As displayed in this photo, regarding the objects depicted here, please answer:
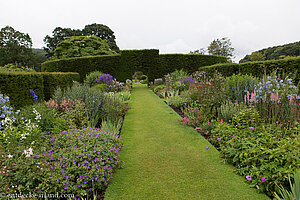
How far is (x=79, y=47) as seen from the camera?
22656 mm

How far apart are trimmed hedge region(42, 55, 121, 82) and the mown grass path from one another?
14.6 meters

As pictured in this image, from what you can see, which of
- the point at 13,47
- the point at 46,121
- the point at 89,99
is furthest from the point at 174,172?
the point at 13,47

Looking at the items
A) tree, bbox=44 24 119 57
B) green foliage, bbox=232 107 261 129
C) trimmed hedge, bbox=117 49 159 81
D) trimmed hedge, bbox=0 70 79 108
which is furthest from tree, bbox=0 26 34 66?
green foliage, bbox=232 107 261 129

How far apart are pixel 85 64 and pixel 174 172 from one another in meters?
16.8

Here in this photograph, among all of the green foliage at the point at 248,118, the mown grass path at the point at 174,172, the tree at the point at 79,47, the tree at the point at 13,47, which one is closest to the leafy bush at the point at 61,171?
the mown grass path at the point at 174,172

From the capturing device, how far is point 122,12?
9883 mm

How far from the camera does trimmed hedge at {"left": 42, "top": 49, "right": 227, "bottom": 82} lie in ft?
57.0

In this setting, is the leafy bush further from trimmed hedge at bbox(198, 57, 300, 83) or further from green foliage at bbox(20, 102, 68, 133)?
trimmed hedge at bbox(198, 57, 300, 83)

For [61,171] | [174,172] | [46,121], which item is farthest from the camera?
[46,121]

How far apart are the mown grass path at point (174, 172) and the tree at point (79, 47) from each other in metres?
20.7

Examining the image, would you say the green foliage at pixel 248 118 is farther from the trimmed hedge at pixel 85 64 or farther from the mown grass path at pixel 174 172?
the trimmed hedge at pixel 85 64

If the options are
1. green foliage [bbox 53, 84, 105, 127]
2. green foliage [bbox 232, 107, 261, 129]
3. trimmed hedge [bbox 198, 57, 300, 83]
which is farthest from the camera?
trimmed hedge [bbox 198, 57, 300, 83]

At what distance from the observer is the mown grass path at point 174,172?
226 cm

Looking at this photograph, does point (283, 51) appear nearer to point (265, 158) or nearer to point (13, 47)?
point (265, 158)
